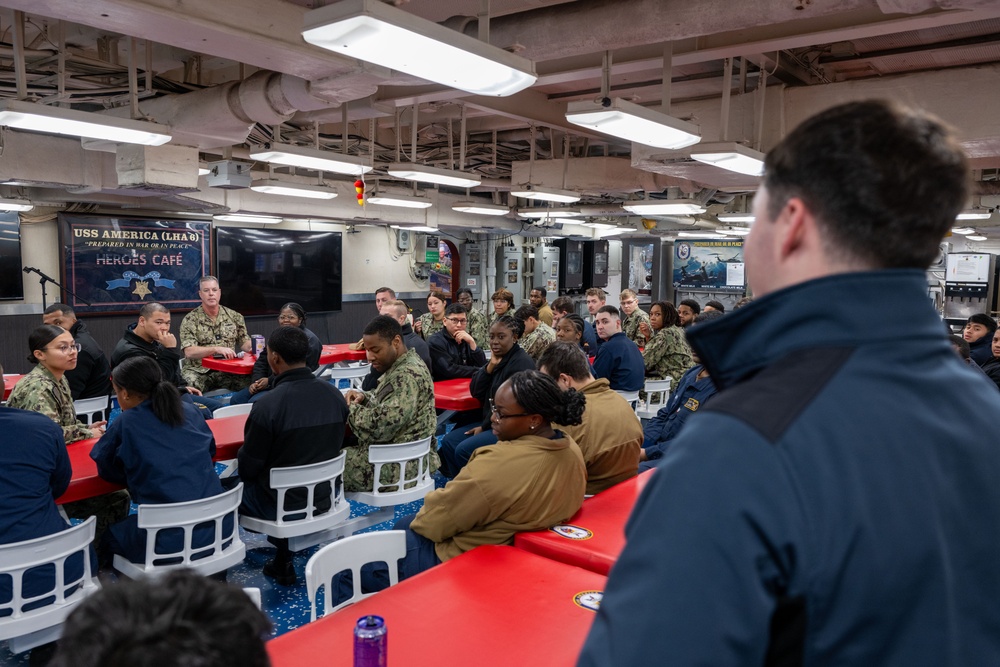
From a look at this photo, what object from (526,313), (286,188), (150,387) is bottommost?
(150,387)

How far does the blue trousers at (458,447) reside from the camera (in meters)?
5.25

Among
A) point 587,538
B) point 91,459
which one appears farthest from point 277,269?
point 587,538

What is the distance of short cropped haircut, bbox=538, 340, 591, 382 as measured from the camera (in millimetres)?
3928

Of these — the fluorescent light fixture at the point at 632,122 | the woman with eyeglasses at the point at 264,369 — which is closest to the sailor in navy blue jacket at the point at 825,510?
the fluorescent light fixture at the point at 632,122

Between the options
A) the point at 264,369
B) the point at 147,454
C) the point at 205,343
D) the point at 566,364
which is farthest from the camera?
the point at 205,343

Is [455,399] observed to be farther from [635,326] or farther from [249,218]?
[249,218]

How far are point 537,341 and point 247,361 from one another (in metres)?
3.08

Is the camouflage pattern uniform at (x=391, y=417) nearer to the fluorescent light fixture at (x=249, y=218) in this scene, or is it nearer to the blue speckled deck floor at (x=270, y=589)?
the blue speckled deck floor at (x=270, y=589)

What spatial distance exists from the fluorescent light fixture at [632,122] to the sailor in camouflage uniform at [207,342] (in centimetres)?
494

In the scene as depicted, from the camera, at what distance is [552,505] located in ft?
8.73

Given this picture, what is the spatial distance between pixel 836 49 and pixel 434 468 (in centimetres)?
428

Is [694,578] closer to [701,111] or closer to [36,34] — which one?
[701,111]

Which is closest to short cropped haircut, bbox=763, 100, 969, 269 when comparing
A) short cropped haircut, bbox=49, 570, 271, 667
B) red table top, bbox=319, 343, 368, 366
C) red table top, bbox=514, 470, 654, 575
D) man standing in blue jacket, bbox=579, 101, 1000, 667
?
man standing in blue jacket, bbox=579, 101, 1000, 667

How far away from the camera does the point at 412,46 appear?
8.34ft
